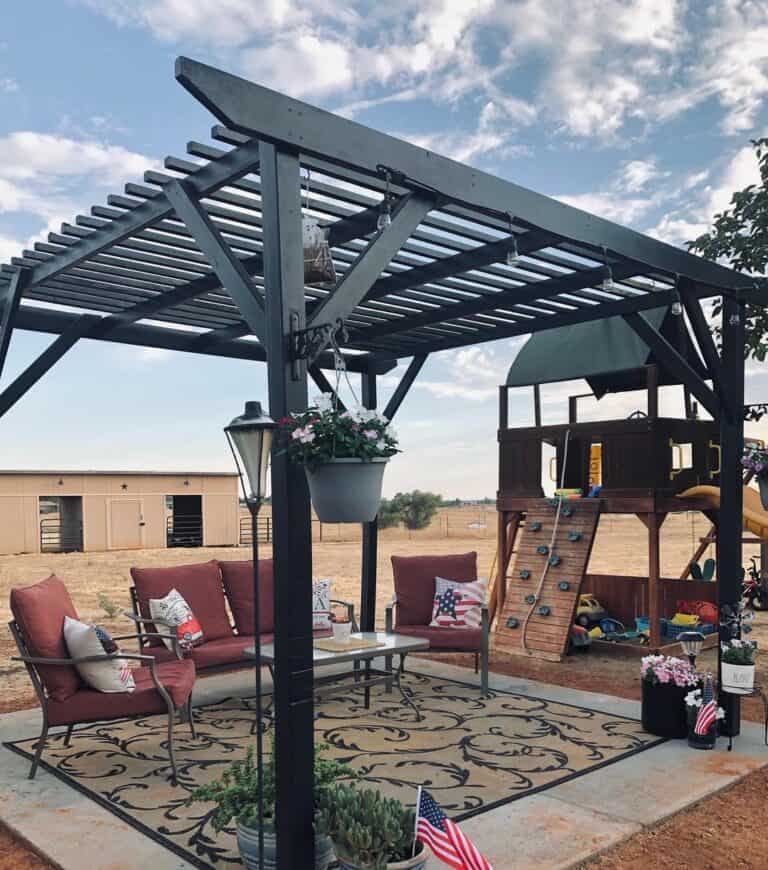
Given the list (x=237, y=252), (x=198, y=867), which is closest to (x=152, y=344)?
(x=237, y=252)

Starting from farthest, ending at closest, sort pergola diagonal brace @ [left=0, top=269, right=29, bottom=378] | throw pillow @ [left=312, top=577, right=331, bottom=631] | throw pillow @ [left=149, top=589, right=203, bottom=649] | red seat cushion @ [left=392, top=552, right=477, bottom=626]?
red seat cushion @ [left=392, top=552, right=477, bottom=626]
throw pillow @ [left=312, top=577, right=331, bottom=631]
throw pillow @ [left=149, top=589, right=203, bottom=649]
pergola diagonal brace @ [left=0, top=269, right=29, bottom=378]

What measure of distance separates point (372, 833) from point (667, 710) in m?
2.90

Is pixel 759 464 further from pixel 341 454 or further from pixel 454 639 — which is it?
pixel 341 454

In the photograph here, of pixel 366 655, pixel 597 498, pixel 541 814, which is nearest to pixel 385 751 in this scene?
pixel 366 655

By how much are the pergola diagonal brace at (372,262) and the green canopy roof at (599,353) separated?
538 centimetres

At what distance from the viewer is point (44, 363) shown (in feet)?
20.9

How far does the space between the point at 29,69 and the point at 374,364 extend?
12.9 ft

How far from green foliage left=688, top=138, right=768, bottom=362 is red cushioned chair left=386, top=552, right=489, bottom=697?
3897mm

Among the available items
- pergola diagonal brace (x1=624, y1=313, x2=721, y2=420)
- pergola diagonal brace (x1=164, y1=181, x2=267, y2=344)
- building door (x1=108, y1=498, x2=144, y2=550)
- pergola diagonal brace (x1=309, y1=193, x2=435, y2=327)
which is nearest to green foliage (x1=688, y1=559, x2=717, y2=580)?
pergola diagonal brace (x1=624, y1=313, x2=721, y2=420)

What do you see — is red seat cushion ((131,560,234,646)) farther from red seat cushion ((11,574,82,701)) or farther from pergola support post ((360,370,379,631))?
pergola support post ((360,370,379,631))

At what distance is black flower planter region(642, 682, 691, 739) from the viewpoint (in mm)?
5215

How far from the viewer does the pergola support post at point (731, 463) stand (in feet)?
18.2

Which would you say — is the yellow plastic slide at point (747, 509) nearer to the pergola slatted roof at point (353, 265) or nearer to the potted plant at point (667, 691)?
the pergola slatted roof at point (353, 265)

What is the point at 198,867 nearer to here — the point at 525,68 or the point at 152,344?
the point at 152,344
